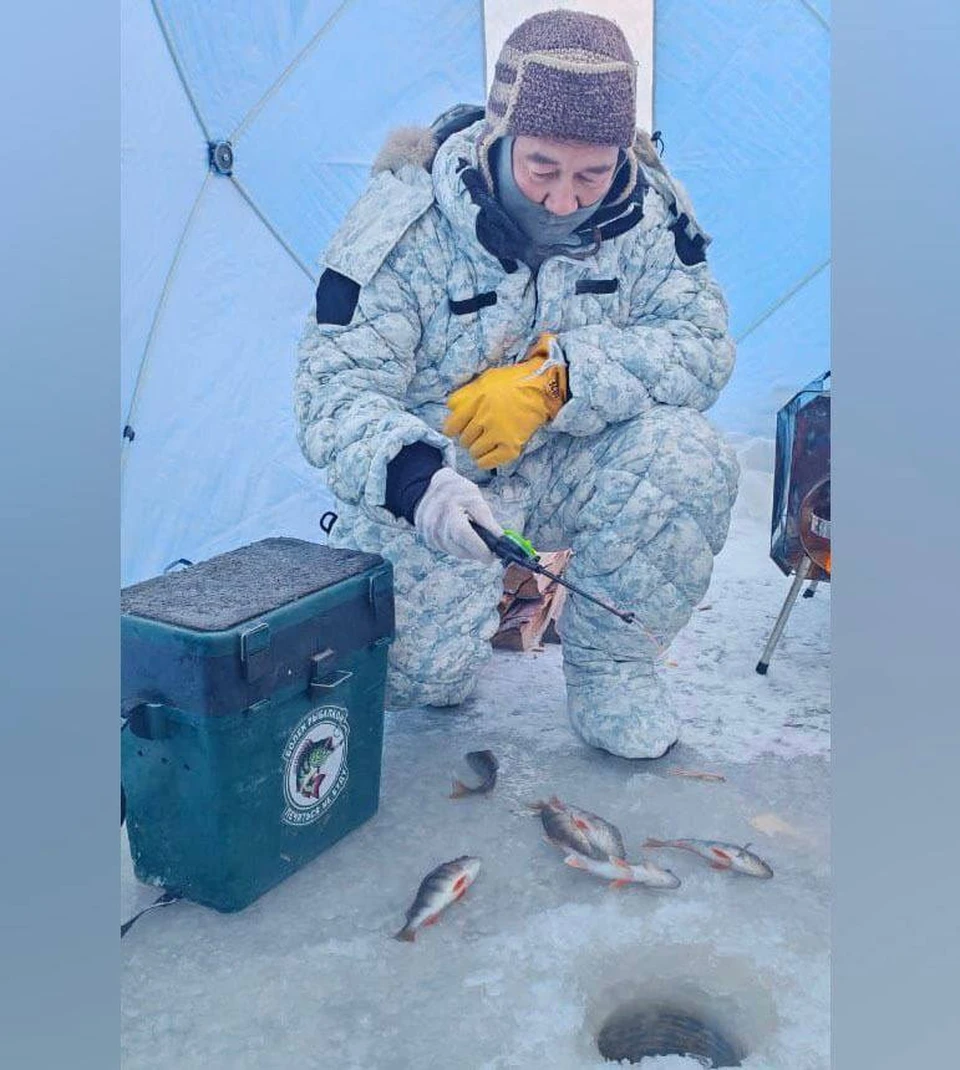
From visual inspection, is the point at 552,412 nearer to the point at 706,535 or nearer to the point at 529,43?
the point at 706,535

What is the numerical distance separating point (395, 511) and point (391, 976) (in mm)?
638

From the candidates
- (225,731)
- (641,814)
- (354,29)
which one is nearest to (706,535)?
(641,814)

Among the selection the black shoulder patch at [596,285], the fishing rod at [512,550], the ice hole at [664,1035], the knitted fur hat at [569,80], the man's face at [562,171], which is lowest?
the ice hole at [664,1035]

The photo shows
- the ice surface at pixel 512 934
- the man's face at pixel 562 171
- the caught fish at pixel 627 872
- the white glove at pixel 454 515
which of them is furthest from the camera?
the man's face at pixel 562 171

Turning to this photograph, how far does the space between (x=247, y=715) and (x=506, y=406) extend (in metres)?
0.66

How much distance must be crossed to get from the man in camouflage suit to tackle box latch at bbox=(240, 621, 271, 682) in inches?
13.4

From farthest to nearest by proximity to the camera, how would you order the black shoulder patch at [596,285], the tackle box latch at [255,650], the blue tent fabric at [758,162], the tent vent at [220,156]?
the blue tent fabric at [758,162], the tent vent at [220,156], the black shoulder patch at [596,285], the tackle box latch at [255,650]

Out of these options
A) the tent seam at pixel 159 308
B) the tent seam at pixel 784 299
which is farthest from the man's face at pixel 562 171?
the tent seam at pixel 784 299

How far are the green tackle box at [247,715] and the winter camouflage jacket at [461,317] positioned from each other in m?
0.22

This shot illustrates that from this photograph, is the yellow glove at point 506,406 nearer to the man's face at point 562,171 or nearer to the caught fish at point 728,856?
the man's face at point 562,171

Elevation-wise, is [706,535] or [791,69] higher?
[791,69]

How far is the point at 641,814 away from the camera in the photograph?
1.69 meters

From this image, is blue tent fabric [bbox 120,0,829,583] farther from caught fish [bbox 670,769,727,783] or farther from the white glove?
caught fish [bbox 670,769,727,783]

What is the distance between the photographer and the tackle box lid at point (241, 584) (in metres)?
1.41
